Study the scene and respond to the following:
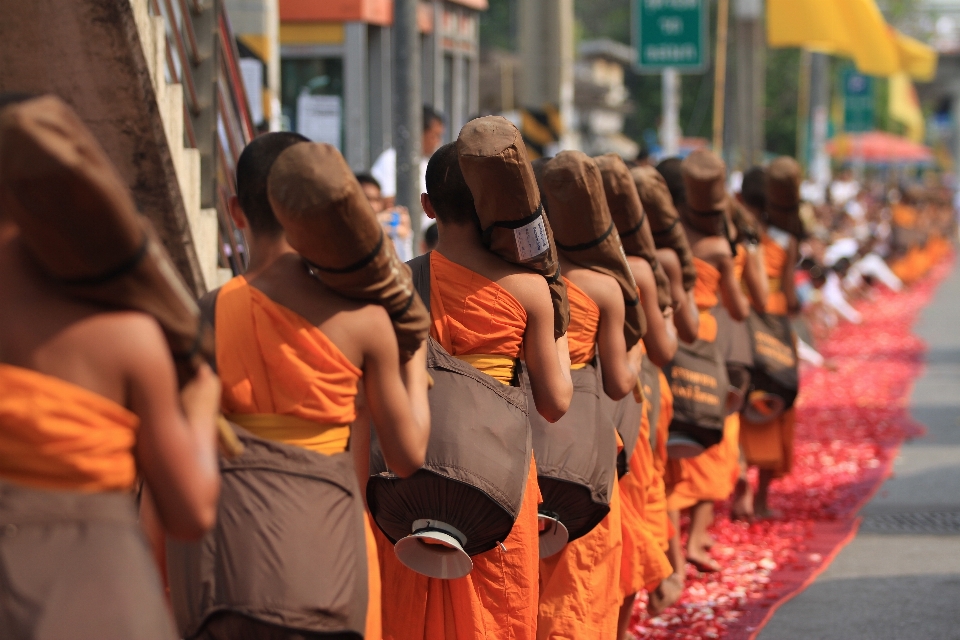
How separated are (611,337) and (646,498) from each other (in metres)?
1.18

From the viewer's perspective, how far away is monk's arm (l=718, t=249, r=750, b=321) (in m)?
6.73

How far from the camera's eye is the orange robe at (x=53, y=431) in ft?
7.86

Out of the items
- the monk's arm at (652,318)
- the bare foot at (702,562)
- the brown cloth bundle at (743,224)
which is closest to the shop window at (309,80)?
the brown cloth bundle at (743,224)

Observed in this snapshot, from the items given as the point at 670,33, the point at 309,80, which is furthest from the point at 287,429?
the point at 670,33

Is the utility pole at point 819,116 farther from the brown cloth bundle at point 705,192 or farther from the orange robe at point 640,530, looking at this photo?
the orange robe at point 640,530

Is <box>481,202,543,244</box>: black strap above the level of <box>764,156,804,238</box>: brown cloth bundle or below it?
above

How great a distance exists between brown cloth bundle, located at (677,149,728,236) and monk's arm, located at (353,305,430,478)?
334 cm

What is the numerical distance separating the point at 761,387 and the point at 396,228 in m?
2.34

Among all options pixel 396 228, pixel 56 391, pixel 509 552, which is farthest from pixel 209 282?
pixel 56 391

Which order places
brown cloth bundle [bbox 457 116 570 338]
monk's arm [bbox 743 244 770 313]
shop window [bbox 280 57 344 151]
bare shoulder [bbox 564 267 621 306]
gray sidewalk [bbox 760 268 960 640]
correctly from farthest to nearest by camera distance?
shop window [bbox 280 57 344 151], monk's arm [bbox 743 244 770 313], gray sidewalk [bbox 760 268 960 640], bare shoulder [bbox 564 267 621 306], brown cloth bundle [bbox 457 116 570 338]

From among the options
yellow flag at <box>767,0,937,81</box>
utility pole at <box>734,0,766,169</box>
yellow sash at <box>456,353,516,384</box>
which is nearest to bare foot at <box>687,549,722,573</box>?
yellow sash at <box>456,353,516,384</box>

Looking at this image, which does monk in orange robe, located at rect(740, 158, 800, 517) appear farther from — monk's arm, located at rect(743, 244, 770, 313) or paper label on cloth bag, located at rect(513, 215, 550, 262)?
paper label on cloth bag, located at rect(513, 215, 550, 262)

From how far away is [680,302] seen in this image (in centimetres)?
593

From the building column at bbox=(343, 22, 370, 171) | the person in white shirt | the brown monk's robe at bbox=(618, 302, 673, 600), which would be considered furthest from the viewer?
the building column at bbox=(343, 22, 370, 171)
